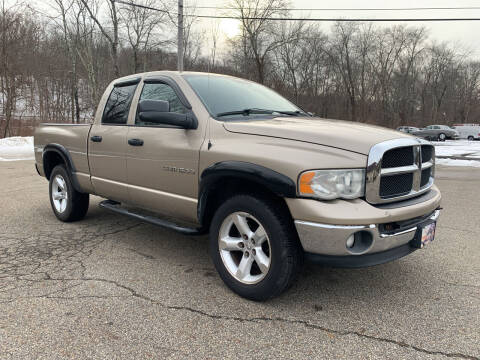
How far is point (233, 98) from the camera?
148 inches

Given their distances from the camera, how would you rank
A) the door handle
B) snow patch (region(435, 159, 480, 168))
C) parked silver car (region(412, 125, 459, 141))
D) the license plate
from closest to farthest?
the license plate < the door handle < snow patch (region(435, 159, 480, 168)) < parked silver car (region(412, 125, 459, 141))

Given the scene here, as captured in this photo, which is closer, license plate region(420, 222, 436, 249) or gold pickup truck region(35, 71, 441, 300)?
gold pickup truck region(35, 71, 441, 300)

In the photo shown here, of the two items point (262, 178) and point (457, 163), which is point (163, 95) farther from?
point (457, 163)

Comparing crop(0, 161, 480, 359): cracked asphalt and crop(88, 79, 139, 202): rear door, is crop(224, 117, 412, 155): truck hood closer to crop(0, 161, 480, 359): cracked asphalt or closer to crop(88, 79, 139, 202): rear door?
crop(0, 161, 480, 359): cracked asphalt

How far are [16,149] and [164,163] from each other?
14.3 meters

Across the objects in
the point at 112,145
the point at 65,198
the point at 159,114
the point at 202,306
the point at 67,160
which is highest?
the point at 159,114

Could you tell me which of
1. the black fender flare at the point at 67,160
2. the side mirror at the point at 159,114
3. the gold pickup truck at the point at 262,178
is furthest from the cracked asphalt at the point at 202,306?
the side mirror at the point at 159,114

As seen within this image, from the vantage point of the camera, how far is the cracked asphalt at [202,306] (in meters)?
2.39

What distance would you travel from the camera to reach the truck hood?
105 inches

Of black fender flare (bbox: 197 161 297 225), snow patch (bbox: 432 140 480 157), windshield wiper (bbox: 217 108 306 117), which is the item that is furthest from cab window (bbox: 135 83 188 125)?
snow patch (bbox: 432 140 480 157)

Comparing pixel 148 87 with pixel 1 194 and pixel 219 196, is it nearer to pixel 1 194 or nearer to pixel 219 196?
pixel 219 196

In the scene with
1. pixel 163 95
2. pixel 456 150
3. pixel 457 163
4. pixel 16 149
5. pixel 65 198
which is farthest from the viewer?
pixel 456 150

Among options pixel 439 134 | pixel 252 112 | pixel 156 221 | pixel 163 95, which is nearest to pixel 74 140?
pixel 163 95

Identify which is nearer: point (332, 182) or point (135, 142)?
point (332, 182)
